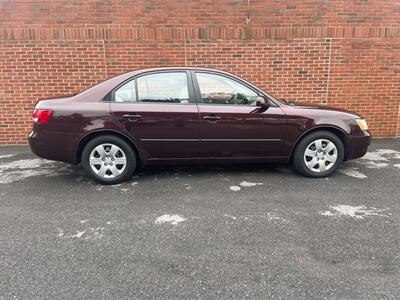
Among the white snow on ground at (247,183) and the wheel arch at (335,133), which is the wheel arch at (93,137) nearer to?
the white snow on ground at (247,183)

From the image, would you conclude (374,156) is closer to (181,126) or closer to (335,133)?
(335,133)

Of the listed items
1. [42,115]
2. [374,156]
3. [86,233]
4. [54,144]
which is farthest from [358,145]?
[42,115]

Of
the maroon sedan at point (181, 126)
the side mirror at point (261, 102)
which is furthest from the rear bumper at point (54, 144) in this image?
the side mirror at point (261, 102)

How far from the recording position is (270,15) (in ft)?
22.5

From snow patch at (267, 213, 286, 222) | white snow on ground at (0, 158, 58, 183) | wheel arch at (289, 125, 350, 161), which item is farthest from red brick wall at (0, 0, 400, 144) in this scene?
snow patch at (267, 213, 286, 222)

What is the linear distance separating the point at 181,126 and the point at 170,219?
1.42m

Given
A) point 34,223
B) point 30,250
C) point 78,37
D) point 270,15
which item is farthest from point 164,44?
point 30,250

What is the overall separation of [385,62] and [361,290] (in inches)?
243

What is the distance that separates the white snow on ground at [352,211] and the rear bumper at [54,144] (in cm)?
320

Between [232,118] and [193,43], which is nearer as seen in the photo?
[232,118]

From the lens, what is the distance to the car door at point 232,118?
4633 mm

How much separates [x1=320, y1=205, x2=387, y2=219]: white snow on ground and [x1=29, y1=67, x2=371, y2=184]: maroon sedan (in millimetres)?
1060

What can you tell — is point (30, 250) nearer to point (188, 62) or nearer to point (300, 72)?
point (188, 62)

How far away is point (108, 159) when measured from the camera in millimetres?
4602
